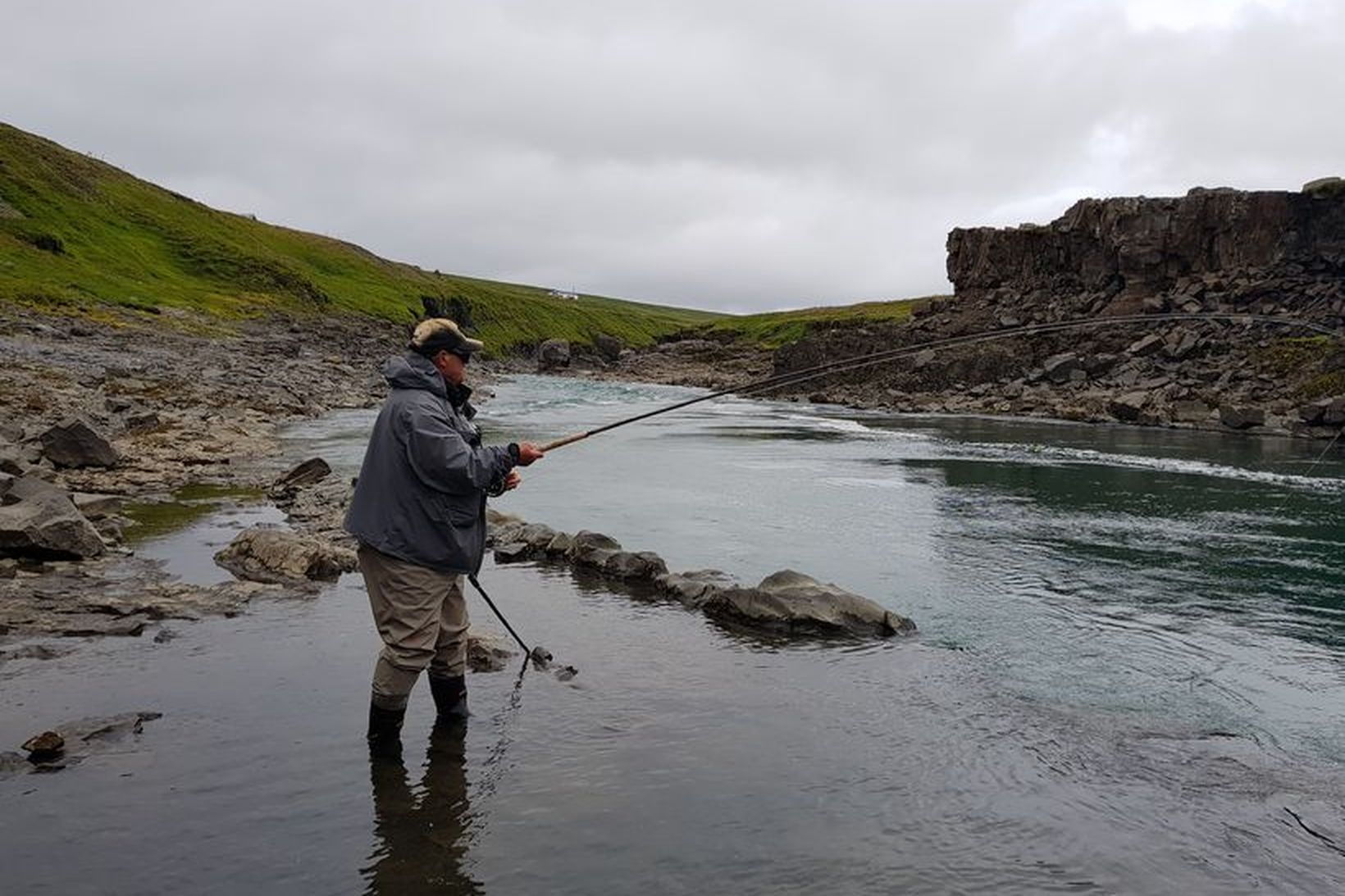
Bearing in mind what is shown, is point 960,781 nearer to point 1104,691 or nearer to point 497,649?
point 1104,691

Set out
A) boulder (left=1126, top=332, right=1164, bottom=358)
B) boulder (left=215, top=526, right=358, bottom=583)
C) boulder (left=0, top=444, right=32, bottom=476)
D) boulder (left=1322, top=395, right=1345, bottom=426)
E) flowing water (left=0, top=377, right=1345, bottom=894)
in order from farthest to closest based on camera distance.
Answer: boulder (left=1126, top=332, right=1164, bottom=358) → boulder (left=1322, top=395, right=1345, bottom=426) → boulder (left=0, top=444, right=32, bottom=476) → boulder (left=215, top=526, right=358, bottom=583) → flowing water (left=0, top=377, right=1345, bottom=894)

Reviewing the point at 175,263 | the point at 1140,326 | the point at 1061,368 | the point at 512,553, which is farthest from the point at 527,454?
the point at 175,263

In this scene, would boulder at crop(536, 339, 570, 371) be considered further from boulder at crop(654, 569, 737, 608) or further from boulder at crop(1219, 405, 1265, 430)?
boulder at crop(654, 569, 737, 608)

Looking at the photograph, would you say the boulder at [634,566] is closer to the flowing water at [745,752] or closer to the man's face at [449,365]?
the flowing water at [745,752]

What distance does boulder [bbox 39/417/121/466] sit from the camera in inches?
714

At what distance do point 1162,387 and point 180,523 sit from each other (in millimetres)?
52356

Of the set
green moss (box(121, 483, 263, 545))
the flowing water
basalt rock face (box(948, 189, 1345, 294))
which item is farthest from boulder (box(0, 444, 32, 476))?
basalt rock face (box(948, 189, 1345, 294))

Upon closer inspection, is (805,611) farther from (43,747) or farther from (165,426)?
(165,426)

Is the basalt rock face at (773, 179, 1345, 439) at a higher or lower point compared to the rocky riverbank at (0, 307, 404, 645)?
higher

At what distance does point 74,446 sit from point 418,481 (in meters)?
15.3

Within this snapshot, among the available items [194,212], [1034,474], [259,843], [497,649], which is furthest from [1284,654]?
[194,212]

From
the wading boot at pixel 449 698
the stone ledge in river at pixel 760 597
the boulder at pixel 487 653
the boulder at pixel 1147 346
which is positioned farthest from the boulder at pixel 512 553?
the boulder at pixel 1147 346

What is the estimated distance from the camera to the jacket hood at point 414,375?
6.48 m

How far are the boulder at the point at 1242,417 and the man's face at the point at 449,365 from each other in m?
45.5
